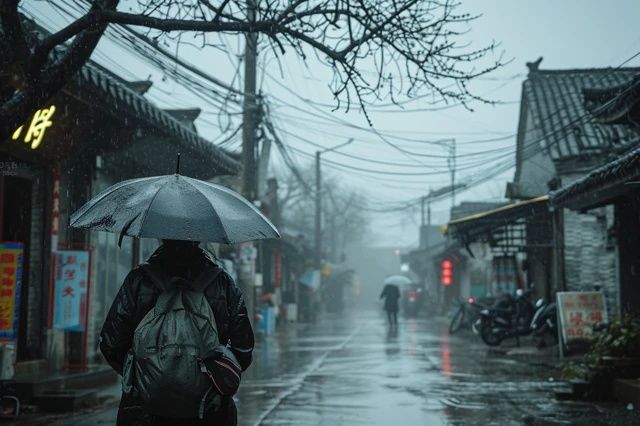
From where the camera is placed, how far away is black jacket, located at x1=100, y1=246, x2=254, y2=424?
425 cm

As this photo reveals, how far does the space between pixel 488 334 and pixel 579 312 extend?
518 centimetres

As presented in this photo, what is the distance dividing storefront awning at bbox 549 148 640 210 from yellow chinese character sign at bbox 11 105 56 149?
7902 millimetres

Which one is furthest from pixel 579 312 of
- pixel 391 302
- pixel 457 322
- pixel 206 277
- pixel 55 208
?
Result: pixel 391 302

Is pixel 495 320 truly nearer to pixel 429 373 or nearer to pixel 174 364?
pixel 429 373

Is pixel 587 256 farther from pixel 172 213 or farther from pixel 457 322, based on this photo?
A: pixel 172 213

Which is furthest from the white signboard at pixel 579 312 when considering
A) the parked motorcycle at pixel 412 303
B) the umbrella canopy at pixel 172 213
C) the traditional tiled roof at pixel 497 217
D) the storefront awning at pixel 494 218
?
the parked motorcycle at pixel 412 303

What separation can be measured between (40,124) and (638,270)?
1062 cm

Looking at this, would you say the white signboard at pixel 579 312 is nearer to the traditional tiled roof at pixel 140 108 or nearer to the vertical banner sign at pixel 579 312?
the vertical banner sign at pixel 579 312

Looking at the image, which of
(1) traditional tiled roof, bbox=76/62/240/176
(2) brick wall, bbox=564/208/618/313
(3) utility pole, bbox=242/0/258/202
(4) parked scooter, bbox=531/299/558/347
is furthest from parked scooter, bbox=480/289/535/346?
(1) traditional tiled roof, bbox=76/62/240/176

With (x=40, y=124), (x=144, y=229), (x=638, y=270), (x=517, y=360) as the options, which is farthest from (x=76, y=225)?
(x=517, y=360)

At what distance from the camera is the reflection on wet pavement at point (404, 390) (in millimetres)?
9305

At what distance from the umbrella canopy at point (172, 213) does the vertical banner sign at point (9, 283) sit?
6.89 m

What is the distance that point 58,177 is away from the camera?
13.2 meters

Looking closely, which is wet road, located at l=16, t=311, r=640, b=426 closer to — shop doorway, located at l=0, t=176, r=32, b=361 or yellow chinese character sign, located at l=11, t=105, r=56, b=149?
shop doorway, located at l=0, t=176, r=32, b=361
